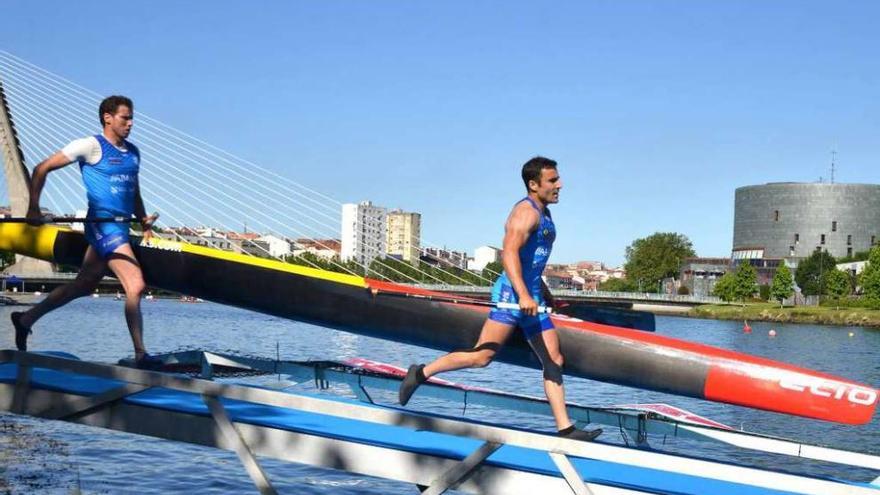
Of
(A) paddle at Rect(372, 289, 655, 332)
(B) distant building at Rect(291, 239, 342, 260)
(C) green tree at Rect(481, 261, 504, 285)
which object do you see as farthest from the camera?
(C) green tree at Rect(481, 261, 504, 285)

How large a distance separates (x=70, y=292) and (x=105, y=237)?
0.63 metres

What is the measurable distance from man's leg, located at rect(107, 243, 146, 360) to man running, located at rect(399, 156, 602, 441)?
2.17 meters

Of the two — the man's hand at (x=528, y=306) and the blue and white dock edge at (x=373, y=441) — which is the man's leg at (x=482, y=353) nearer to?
the man's hand at (x=528, y=306)

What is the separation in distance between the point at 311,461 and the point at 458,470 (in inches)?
38.4

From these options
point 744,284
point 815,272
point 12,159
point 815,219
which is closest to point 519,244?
point 12,159

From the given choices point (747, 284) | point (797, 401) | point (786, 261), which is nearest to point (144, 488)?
point (797, 401)

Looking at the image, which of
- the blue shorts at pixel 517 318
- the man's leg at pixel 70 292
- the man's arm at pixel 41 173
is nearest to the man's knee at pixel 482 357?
the blue shorts at pixel 517 318

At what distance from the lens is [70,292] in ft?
24.9

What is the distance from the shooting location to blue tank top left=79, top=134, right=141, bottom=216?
7230mm

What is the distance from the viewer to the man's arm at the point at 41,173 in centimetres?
699

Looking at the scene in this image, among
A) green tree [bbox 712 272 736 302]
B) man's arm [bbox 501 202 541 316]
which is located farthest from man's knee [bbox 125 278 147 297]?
green tree [bbox 712 272 736 302]

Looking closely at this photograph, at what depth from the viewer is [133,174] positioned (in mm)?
7441

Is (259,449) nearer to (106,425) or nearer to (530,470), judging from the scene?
(106,425)

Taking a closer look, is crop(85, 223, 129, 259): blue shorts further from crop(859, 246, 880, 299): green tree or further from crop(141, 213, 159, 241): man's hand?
crop(859, 246, 880, 299): green tree
